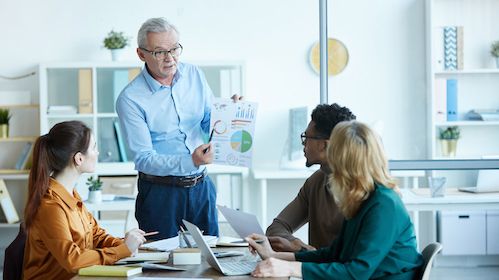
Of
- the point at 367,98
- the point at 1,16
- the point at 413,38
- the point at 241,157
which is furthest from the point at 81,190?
the point at 241,157

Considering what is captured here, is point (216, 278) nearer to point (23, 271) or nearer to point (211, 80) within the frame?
point (23, 271)

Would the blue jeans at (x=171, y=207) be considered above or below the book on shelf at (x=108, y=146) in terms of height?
below

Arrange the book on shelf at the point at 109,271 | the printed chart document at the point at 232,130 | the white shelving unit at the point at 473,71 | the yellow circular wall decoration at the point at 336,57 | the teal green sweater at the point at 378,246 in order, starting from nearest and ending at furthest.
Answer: the teal green sweater at the point at 378,246, the book on shelf at the point at 109,271, the printed chart document at the point at 232,130, the white shelving unit at the point at 473,71, the yellow circular wall decoration at the point at 336,57

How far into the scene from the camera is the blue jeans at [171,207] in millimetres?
3293

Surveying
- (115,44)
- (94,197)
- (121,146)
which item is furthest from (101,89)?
(94,197)

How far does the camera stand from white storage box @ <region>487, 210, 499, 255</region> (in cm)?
617

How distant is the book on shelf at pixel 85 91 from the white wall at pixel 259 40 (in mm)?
300

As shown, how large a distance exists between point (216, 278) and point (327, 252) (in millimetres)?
401

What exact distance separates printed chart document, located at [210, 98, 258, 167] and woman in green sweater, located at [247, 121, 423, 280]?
93 cm

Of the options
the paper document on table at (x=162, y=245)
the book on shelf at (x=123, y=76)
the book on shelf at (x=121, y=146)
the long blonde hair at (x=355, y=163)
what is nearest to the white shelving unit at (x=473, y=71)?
the book on shelf at (x=123, y=76)

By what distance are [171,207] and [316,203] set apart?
618 mm

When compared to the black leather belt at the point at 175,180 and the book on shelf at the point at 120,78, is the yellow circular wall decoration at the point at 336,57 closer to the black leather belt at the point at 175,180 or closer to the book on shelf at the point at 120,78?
the book on shelf at the point at 120,78

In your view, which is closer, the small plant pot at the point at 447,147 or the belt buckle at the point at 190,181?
the belt buckle at the point at 190,181

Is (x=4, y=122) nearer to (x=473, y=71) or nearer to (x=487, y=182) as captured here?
(x=473, y=71)
